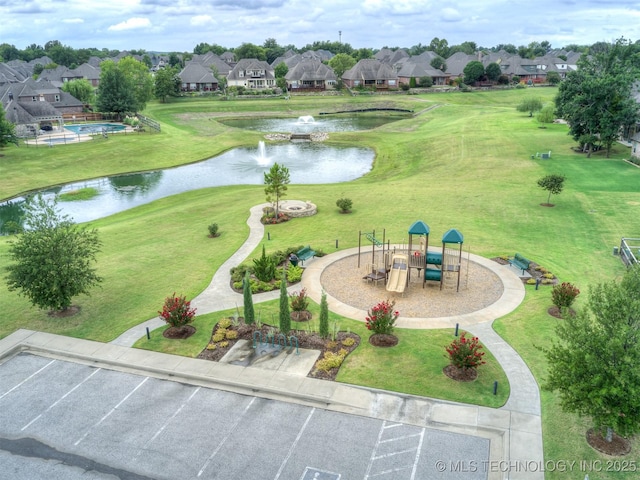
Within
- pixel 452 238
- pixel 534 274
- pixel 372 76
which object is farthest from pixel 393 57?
pixel 452 238

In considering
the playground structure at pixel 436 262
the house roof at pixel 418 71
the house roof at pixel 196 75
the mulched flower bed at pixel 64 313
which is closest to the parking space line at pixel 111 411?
the mulched flower bed at pixel 64 313

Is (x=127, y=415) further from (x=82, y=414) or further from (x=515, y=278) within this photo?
(x=515, y=278)

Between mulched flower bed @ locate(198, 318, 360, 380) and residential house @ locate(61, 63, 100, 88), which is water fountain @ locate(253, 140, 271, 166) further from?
residential house @ locate(61, 63, 100, 88)

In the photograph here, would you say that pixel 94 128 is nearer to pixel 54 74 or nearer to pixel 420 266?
pixel 54 74

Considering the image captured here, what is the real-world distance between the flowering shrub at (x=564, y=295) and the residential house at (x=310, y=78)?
130 meters

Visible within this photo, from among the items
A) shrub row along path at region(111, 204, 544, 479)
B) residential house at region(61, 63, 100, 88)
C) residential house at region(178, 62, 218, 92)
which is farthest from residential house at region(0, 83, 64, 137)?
shrub row along path at region(111, 204, 544, 479)

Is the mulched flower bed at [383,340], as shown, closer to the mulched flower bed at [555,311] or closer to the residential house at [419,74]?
the mulched flower bed at [555,311]

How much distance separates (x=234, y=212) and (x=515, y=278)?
83.5ft

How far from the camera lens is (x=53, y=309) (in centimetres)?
2619

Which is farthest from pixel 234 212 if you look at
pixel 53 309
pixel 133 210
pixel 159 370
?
pixel 159 370

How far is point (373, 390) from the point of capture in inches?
757

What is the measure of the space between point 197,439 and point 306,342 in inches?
286

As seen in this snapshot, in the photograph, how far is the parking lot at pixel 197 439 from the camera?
51.5 feet

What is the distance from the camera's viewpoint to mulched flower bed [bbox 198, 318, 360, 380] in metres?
21.9
